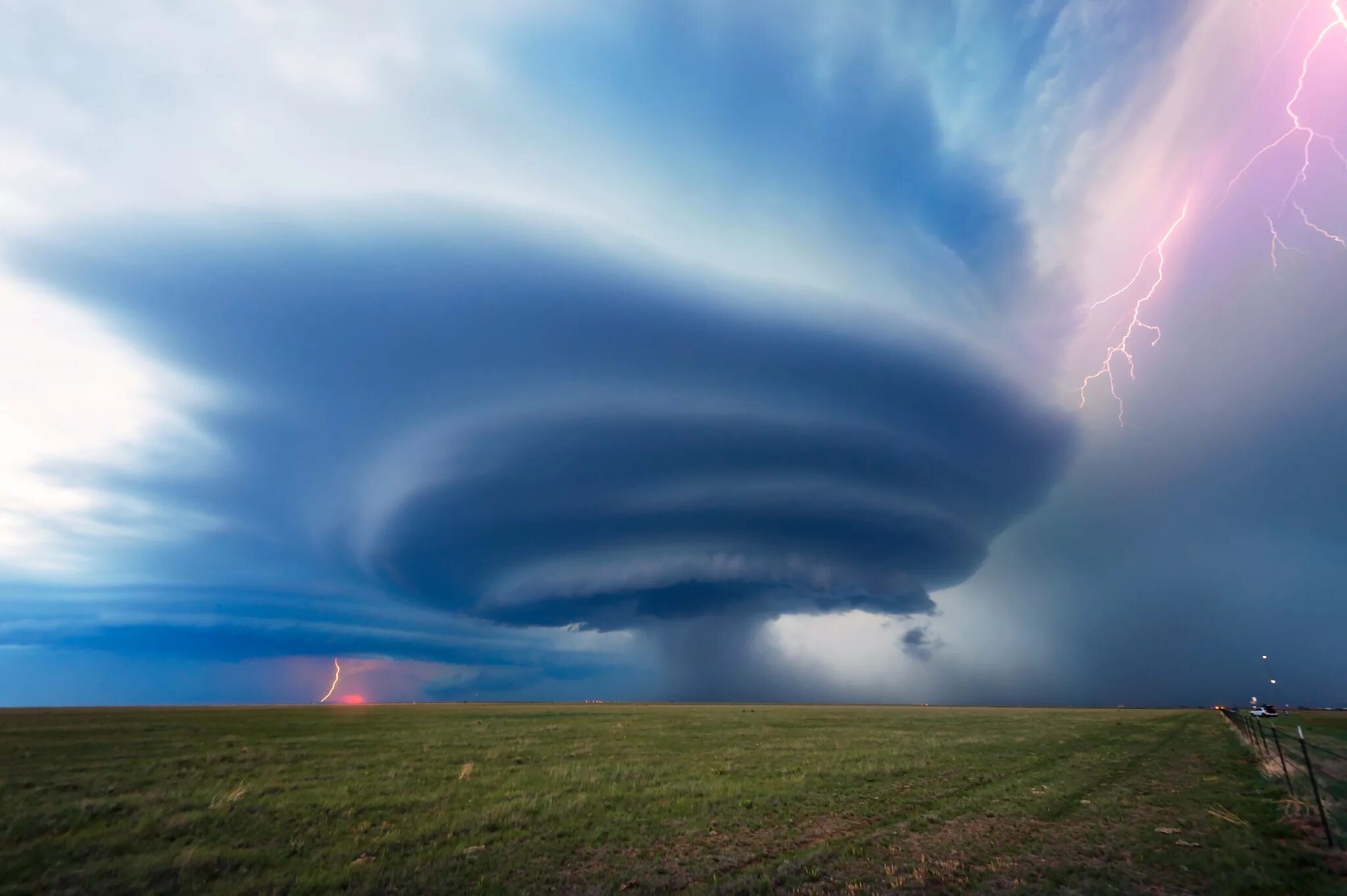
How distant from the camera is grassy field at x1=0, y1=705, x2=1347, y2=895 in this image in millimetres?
13688

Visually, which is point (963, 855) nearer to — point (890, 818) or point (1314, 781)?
point (890, 818)

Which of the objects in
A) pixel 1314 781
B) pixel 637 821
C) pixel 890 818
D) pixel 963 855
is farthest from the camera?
pixel 890 818

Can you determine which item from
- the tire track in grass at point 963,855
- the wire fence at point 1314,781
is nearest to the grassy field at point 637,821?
the tire track in grass at point 963,855

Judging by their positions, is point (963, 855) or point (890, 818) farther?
point (890, 818)

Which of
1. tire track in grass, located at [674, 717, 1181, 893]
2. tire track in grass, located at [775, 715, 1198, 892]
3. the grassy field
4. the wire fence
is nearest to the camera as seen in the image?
tire track in grass, located at [775, 715, 1198, 892]

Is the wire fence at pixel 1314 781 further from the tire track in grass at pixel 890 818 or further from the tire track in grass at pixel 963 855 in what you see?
the tire track in grass at pixel 890 818

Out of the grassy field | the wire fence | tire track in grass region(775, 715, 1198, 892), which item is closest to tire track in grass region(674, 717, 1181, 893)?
the grassy field

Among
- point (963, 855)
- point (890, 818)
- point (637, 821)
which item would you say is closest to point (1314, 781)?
point (963, 855)

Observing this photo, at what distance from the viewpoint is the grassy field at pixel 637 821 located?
1369cm

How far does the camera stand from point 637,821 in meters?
19.1

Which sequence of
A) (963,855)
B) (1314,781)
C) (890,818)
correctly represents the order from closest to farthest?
1. (963,855)
2. (1314,781)
3. (890,818)

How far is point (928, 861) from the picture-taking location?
14.8 m

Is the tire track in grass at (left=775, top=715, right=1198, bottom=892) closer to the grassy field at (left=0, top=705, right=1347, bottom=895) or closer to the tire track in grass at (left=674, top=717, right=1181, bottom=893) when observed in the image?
the grassy field at (left=0, top=705, right=1347, bottom=895)

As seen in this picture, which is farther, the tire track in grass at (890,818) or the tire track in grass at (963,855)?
the tire track in grass at (890,818)
